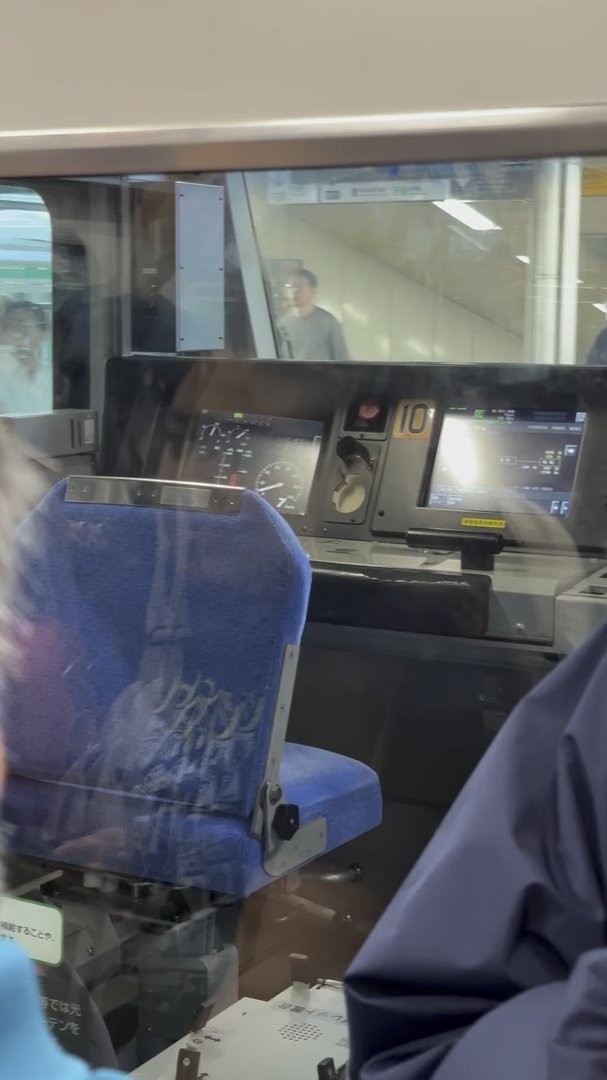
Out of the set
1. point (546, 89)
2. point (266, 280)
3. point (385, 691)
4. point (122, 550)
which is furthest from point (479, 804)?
point (266, 280)

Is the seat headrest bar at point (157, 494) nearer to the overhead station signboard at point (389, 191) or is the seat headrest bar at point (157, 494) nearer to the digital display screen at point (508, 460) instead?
the overhead station signboard at point (389, 191)

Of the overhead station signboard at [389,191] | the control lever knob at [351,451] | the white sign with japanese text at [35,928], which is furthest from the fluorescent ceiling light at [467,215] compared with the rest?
the white sign with japanese text at [35,928]

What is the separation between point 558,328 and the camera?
3.03m

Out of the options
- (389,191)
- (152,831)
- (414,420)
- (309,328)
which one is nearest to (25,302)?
(389,191)

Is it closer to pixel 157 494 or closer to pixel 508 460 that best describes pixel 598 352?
pixel 508 460

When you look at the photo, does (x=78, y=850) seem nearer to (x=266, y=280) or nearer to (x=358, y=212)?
(x=358, y=212)

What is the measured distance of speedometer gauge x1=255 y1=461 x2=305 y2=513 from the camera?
11.2 ft

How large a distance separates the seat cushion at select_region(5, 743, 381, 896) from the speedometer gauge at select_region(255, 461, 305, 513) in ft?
3.77

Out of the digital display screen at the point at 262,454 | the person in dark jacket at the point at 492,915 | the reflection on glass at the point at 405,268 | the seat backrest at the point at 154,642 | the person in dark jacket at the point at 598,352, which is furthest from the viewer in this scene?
the digital display screen at the point at 262,454

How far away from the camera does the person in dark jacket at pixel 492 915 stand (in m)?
1.05

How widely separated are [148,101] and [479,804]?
35.9 inches

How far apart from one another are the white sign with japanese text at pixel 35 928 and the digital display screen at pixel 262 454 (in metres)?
1.36

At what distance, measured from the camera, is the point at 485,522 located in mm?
3205

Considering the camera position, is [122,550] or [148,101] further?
[122,550]
